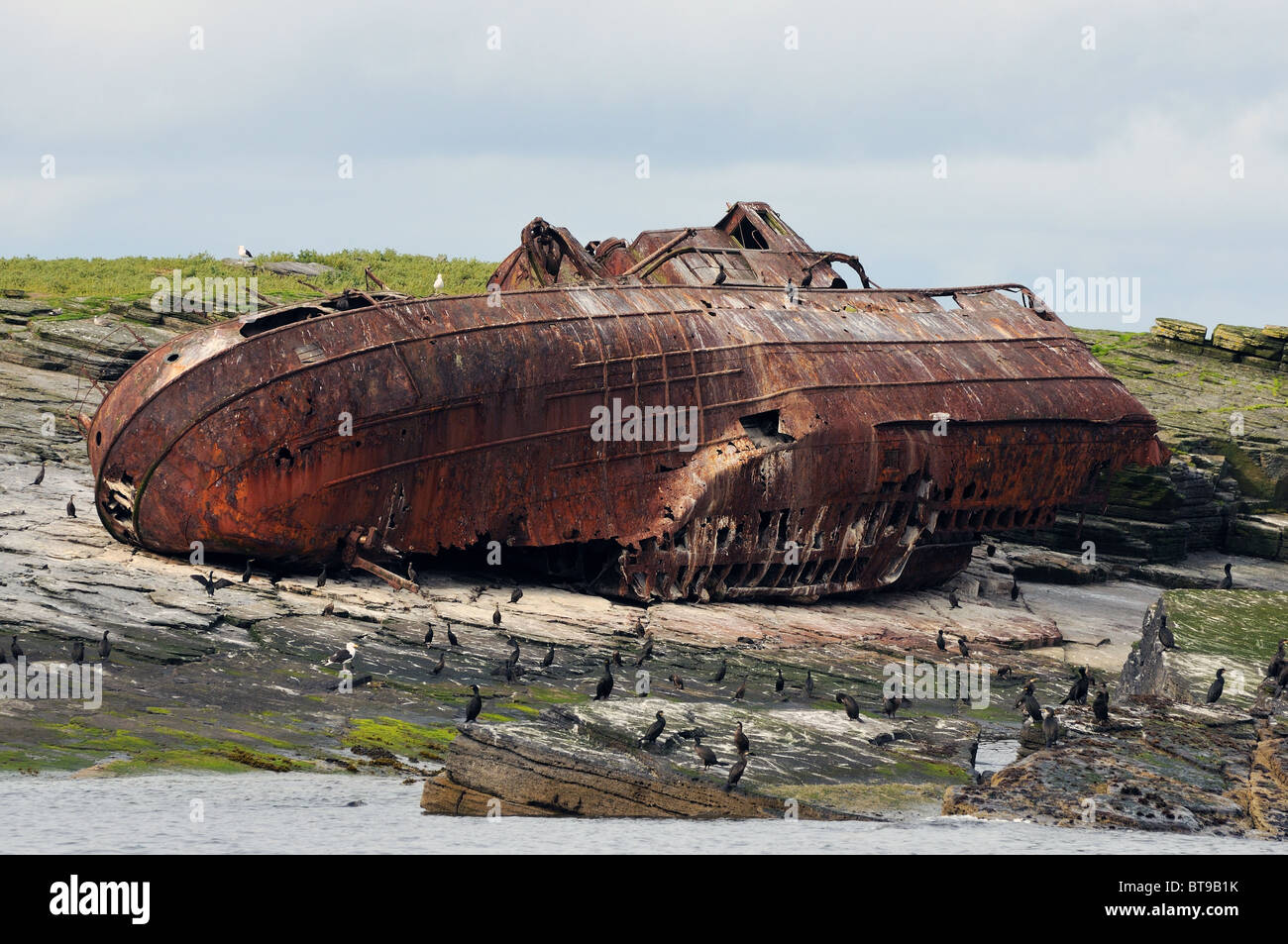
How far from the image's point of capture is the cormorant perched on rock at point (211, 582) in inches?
832

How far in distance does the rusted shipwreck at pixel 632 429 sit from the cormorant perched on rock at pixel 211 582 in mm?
736

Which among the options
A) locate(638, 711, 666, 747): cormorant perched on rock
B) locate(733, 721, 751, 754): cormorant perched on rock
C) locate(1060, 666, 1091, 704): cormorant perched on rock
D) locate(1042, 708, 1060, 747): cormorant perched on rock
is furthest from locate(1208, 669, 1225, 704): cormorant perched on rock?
locate(638, 711, 666, 747): cormorant perched on rock

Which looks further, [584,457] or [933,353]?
[933,353]

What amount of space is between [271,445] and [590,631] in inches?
215

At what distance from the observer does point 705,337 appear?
26141 mm

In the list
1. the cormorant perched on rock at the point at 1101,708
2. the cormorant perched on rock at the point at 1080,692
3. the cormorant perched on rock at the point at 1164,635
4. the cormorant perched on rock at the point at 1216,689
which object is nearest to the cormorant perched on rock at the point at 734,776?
the cormorant perched on rock at the point at 1101,708

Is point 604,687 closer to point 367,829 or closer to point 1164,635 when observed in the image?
point 367,829

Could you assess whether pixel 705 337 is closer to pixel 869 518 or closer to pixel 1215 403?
pixel 869 518

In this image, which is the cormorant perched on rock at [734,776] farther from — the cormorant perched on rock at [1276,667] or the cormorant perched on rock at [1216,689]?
the cormorant perched on rock at [1276,667]

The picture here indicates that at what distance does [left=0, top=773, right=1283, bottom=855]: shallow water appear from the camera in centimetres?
1276

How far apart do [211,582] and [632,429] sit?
23.8 feet

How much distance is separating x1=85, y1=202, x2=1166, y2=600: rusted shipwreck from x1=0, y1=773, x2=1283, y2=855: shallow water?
8076 millimetres

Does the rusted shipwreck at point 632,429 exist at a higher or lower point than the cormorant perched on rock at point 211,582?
higher

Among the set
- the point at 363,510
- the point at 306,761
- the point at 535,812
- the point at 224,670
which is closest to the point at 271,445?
the point at 363,510
